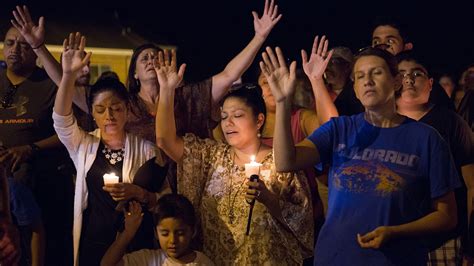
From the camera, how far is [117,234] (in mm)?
4125

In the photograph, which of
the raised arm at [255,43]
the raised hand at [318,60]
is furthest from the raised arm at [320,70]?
the raised arm at [255,43]

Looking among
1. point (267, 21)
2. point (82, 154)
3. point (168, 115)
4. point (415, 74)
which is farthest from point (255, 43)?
point (82, 154)

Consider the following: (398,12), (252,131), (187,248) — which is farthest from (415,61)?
(398,12)

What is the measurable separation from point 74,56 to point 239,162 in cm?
120

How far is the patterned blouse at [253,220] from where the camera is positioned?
3.89 m

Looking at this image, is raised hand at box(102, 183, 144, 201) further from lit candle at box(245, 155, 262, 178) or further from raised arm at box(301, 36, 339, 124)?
raised arm at box(301, 36, 339, 124)

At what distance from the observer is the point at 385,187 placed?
122 inches

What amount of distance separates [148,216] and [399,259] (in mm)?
1739

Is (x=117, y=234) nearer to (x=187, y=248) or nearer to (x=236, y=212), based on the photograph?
(x=187, y=248)

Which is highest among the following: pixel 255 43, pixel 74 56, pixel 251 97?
pixel 255 43

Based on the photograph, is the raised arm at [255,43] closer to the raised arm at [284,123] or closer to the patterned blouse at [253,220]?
the patterned blouse at [253,220]

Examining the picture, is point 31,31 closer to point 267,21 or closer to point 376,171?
point 267,21

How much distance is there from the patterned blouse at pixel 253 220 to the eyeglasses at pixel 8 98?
1.77 m

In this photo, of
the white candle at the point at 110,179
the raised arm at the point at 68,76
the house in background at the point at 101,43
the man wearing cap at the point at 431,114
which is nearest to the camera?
the white candle at the point at 110,179
